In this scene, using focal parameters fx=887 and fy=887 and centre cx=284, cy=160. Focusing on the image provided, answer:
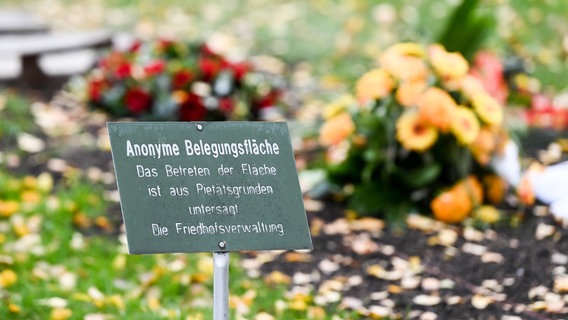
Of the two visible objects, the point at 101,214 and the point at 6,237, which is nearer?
the point at 6,237

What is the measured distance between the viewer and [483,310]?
10.7ft

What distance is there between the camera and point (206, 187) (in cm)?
251

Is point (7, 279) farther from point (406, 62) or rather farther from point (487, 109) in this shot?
point (487, 109)

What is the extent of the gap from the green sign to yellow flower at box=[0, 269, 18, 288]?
132cm

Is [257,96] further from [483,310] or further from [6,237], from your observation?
[483,310]

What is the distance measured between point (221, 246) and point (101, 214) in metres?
2.05

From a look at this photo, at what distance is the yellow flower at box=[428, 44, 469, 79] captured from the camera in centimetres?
414

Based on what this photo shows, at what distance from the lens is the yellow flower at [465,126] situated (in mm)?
4031

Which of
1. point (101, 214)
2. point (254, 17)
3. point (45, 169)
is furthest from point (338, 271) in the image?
point (254, 17)

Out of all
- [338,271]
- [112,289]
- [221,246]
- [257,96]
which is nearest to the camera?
[221,246]

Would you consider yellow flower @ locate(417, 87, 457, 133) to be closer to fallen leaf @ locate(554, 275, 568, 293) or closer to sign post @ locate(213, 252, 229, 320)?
fallen leaf @ locate(554, 275, 568, 293)

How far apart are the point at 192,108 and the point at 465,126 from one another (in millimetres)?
2141

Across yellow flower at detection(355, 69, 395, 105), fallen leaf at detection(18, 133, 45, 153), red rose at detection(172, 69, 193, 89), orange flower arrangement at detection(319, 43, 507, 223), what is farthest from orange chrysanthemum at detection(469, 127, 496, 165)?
fallen leaf at detection(18, 133, 45, 153)

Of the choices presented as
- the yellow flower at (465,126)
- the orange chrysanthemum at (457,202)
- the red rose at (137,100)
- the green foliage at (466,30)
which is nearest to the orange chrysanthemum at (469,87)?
the yellow flower at (465,126)
